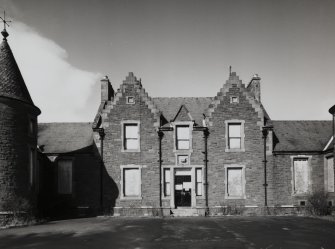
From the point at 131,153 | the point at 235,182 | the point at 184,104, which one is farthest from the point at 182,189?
the point at 184,104

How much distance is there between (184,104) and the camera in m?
28.1

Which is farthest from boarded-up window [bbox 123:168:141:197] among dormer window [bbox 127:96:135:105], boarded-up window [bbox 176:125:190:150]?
dormer window [bbox 127:96:135:105]

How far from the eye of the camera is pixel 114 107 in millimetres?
25922

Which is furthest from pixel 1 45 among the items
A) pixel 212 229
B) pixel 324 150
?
pixel 324 150

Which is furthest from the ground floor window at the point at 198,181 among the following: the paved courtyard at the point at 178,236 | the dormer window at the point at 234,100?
the paved courtyard at the point at 178,236

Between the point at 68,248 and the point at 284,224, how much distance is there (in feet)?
38.4

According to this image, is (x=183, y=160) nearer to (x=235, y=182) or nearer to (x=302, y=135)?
(x=235, y=182)

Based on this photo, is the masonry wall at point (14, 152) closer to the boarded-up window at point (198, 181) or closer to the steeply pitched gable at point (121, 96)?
the steeply pitched gable at point (121, 96)

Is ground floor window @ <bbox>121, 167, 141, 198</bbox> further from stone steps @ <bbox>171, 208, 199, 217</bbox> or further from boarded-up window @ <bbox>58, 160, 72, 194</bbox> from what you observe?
boarded-up window @ <bbox>58, 160, 72, 194</bbox>

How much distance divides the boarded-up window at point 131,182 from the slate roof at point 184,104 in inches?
184

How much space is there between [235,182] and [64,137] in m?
13.6

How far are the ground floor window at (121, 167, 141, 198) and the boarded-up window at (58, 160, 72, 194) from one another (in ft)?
13.4

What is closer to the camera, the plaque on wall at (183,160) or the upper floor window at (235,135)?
the plaque on wall at (183,160)

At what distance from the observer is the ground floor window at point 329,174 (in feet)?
79.7
